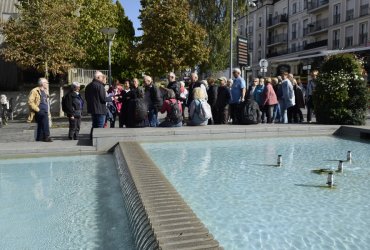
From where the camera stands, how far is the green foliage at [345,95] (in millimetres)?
11422

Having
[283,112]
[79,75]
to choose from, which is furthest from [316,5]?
[283,112]

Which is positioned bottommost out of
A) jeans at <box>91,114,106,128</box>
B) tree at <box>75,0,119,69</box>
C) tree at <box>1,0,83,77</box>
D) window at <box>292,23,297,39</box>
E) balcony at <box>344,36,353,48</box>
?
jeans at <box>91,114,106,128</box>

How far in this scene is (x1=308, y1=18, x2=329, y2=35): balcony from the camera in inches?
1857

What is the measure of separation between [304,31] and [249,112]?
45.3 meters

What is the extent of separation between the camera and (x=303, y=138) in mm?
10516

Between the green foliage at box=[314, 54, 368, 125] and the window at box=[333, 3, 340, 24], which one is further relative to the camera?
the window at box=[333, 3, 340, 24]

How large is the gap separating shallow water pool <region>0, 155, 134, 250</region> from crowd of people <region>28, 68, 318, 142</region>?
6.68 ft

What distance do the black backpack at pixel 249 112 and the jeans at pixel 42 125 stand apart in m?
5.17

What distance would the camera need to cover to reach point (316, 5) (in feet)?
160

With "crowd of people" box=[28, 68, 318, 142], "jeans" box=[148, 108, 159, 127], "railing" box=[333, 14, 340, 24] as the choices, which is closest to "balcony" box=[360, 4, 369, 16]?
"railing" box=[333, 14, 340, 24]

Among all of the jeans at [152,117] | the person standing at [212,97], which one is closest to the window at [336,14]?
the person standing at [212,97]

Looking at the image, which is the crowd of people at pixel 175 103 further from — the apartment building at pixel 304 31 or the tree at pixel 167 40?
the apartment building at pixel 304 31

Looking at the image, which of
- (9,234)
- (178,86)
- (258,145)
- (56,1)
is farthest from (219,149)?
(56,1)

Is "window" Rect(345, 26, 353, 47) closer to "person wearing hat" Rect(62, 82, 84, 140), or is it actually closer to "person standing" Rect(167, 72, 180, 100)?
"person standing" Rect(167, 72, 180, 100)
